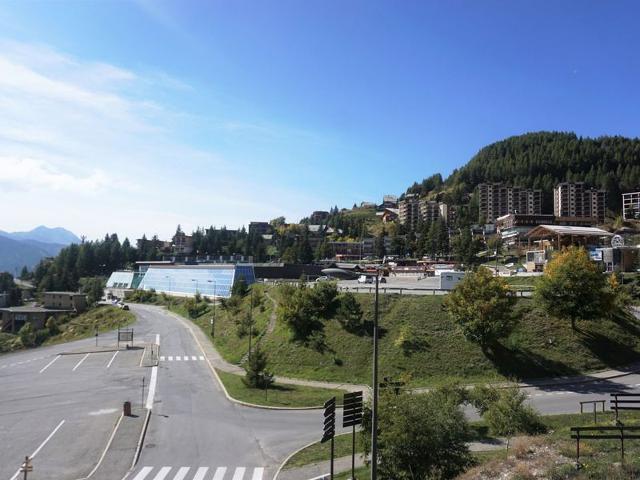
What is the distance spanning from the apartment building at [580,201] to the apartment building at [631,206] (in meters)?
5.96

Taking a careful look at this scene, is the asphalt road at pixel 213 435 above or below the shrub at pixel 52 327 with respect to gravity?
above

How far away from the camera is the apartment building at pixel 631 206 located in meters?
146

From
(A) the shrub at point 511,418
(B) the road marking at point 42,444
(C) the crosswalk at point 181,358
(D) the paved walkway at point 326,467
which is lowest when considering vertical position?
(C) the crosswalk at point 181,358

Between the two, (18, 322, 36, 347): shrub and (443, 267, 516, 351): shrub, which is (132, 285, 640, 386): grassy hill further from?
(18, 322, 36, 347): shrub

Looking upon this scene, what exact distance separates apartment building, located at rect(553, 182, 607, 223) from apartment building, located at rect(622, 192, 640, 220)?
19.5 ft

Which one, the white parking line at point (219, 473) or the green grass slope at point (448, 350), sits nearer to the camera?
the white parking line at point (219, 473)

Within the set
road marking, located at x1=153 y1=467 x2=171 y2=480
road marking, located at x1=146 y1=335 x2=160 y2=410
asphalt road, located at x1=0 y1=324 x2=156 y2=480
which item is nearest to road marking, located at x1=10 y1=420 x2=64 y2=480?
asphalt road, located at x1=0 y1=324 x2=156 y2=480

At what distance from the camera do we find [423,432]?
48.5 ft

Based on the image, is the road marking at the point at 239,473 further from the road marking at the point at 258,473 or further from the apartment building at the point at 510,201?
the apartment building at the point at 510,201

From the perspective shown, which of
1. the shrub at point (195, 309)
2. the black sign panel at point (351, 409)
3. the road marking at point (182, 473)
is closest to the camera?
the black sign panel at point (351, 409)

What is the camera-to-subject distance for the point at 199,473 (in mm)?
19953

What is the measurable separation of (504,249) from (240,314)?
8798 centimetres

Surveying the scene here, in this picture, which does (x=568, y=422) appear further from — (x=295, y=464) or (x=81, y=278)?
(x=81, y=278)

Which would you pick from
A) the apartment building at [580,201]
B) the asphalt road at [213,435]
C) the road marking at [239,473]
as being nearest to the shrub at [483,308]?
the asphalt road at [213,435]
